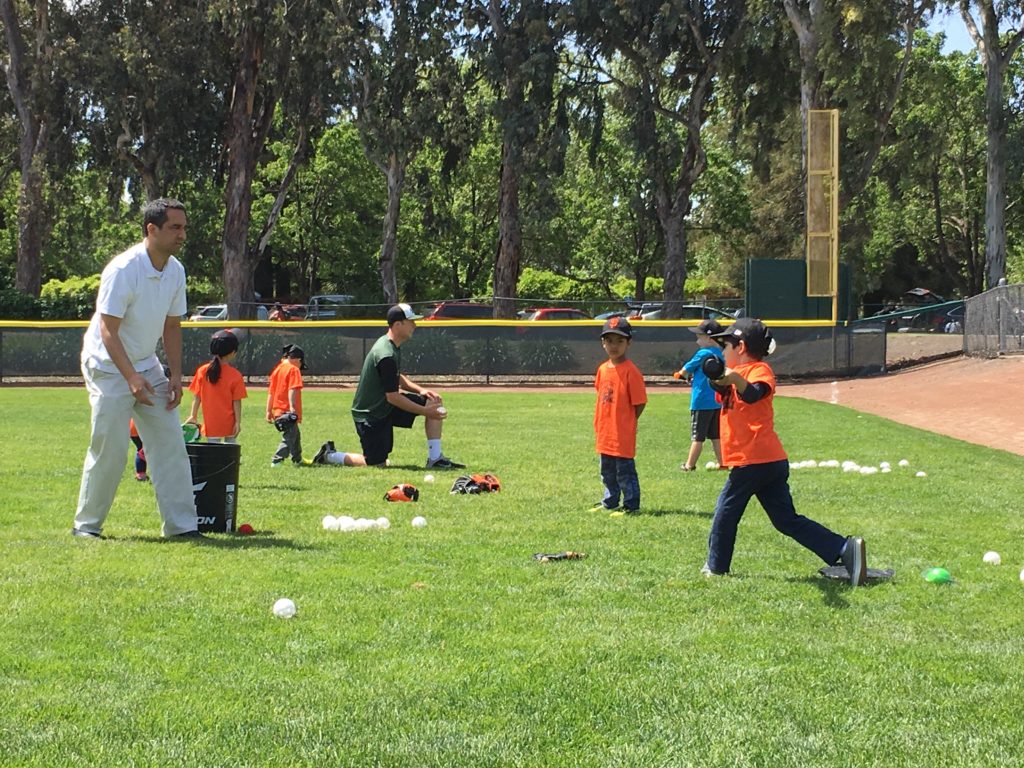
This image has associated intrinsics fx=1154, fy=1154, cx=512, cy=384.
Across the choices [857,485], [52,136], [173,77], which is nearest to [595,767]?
[857,485]

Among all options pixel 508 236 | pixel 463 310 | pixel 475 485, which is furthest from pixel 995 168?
pixel 475 485

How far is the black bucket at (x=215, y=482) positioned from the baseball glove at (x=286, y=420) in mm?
4558

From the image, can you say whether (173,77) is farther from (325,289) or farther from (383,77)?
(325,289)

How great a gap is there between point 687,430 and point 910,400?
290 inches

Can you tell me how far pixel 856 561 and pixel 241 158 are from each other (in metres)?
35.1

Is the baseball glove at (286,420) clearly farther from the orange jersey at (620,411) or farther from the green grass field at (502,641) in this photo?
the orange jersey at (620,411)

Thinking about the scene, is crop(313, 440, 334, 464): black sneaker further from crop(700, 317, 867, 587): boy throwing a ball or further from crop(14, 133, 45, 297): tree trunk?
crop(14, 133, 45, 297): tree trunk

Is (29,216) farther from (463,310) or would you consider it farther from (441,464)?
(441,464)

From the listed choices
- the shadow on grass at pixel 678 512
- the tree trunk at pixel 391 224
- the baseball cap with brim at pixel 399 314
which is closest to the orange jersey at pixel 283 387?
the baseball cap with brim at pixel 399 314

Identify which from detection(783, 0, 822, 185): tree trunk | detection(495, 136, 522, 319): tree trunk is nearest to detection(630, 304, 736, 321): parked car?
detection(495, 136, 522, 319): tree trunk

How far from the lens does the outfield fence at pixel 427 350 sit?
2927 cm

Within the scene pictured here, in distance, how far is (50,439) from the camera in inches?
594

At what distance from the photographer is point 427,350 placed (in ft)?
98.0

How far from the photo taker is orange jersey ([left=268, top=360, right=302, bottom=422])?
12469 millimetres
